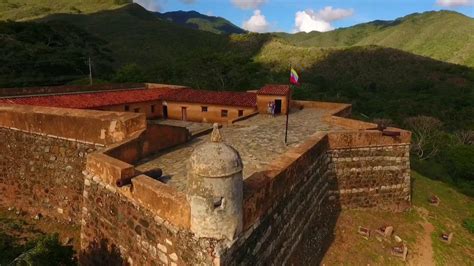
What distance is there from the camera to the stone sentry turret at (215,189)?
501cm

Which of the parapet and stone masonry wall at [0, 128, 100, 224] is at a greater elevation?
the parapet

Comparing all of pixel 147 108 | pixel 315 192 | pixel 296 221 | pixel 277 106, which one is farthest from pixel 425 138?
pixel 296 221

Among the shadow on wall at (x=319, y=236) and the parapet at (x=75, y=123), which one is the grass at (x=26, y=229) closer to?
the parapet at (x=75, y=123)

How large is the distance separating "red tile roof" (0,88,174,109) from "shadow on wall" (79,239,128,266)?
7.76 meters

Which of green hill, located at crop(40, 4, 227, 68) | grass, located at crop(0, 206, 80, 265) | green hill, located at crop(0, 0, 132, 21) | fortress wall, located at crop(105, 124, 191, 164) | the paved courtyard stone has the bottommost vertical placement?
grass, located at crop(0, 206, 80, 265)

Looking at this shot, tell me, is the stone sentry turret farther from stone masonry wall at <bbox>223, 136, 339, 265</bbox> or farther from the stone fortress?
stone masonry wall at <bbox>223, 136, 339, 265</bbox>

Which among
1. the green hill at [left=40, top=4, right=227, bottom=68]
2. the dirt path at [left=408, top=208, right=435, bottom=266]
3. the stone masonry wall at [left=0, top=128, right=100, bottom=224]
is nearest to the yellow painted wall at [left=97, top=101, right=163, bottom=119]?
the stone masonry wall at [left=0, top=128, right=100, bottom=224]

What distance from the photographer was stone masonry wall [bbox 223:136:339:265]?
255 inches

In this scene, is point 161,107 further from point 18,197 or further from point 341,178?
point 341,178

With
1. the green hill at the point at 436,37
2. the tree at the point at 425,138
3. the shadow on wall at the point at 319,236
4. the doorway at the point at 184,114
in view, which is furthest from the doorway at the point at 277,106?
the green hill at the point at 436,37

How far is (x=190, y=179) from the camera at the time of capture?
528 cm

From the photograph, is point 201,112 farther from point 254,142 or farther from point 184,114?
point 254,142

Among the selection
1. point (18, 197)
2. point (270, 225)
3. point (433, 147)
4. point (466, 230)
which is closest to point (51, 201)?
point (18, 197)

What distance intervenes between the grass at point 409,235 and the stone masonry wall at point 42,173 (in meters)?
8.29
